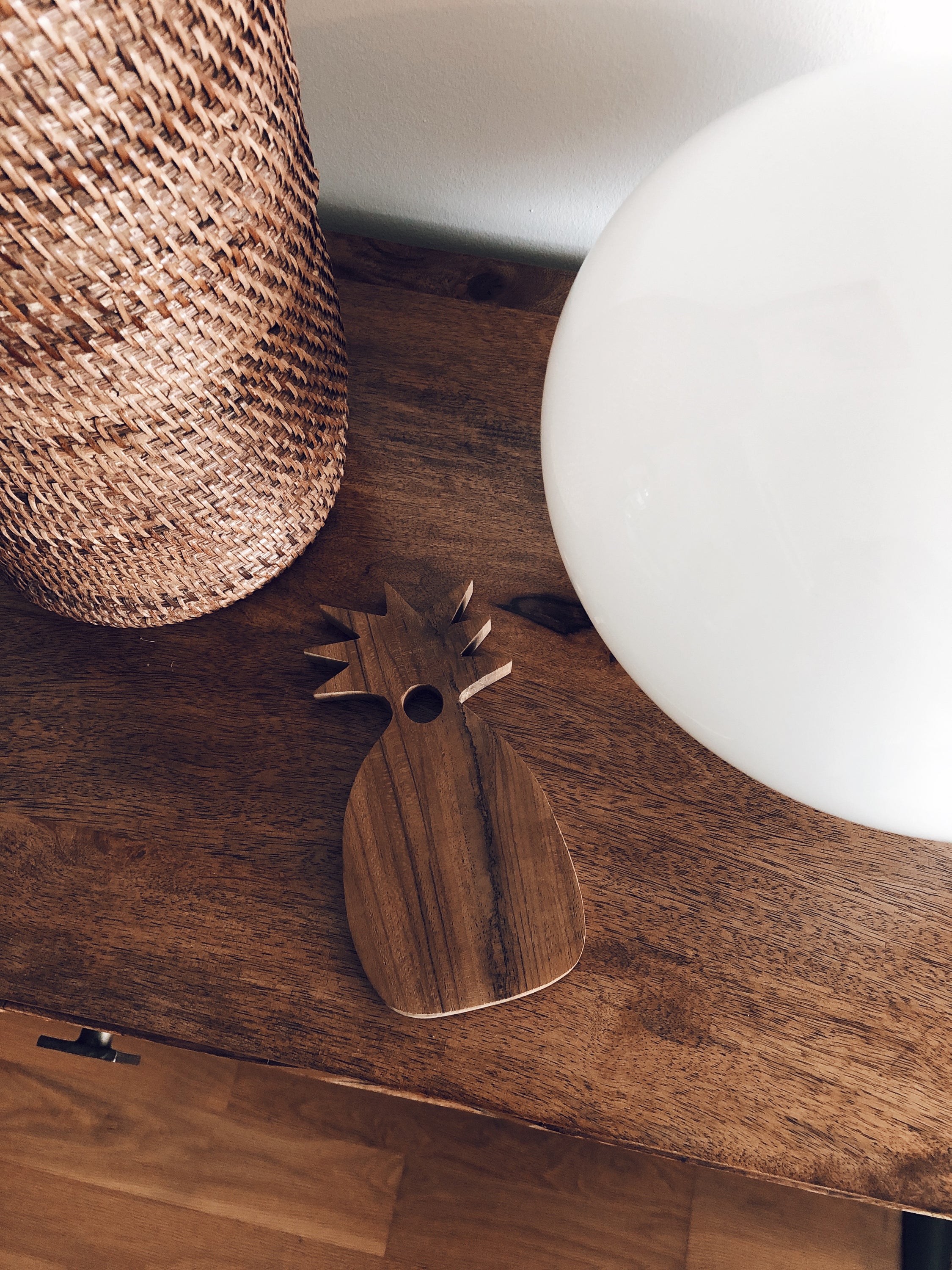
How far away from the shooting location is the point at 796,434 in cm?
19

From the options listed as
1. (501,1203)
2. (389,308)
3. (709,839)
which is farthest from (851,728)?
(501,1203)

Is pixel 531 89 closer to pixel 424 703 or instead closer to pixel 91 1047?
pixel 424 703

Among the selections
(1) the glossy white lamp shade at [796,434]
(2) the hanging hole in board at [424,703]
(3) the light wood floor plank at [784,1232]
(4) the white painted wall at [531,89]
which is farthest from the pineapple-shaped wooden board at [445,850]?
(3) the light wood floor plank at [784,1232]

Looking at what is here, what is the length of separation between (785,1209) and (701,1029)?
16.0 inches

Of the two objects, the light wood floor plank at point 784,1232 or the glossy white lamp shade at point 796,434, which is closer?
the glossy white lamp shade at point 796,434

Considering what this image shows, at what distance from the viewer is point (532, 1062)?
A: 13.9 inches

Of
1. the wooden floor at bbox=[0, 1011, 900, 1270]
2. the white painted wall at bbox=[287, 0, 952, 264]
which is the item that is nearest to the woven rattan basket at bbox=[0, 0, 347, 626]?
the white painted wall at bbox=[287, 0, 952, 264]

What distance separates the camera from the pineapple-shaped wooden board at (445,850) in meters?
0.36

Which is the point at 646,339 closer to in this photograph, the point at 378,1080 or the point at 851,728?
the point at 851,728

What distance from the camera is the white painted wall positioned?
398 millimetres

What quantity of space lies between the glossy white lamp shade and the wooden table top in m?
0.16

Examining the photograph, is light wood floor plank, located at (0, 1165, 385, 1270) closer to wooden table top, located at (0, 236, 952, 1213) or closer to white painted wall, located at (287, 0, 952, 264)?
wooden table top, located at (0, 236, 952, 1213)

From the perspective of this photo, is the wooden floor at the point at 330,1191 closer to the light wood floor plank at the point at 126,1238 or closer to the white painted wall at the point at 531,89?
the light wood floor plank at the point at 126,1238

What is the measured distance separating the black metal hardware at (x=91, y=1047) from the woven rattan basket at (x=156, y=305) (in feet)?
0.77
